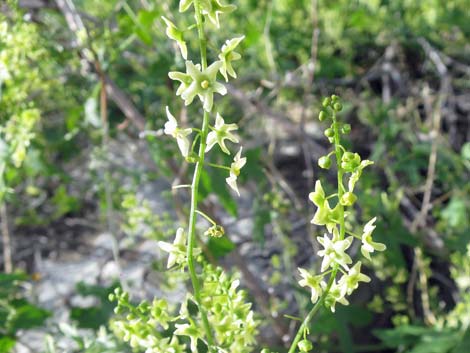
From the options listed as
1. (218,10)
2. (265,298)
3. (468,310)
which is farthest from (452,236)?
(218,10)

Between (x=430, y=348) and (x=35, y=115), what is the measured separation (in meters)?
1.35

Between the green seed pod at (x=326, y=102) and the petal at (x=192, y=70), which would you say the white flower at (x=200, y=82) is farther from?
the green seed pod at (x=326, y=102)

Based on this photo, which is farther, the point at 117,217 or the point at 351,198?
the point at 117,217

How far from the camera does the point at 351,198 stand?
1.03 meters

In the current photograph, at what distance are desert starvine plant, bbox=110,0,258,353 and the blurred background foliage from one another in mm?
A: 446

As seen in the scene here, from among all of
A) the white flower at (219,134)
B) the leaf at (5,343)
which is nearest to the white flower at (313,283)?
the white flower at (219,134)

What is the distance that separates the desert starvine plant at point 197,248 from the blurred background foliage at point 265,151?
446 millimetres

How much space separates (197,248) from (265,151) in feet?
6.72

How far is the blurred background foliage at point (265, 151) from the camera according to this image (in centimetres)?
212

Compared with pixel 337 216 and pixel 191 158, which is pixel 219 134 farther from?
pixel 337 216

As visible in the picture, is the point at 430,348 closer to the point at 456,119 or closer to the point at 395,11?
the point at 456,119

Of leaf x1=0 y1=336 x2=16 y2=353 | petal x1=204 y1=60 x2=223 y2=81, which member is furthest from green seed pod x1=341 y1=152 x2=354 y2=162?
leaf x1=0 y1=336 x2=16 y2=353

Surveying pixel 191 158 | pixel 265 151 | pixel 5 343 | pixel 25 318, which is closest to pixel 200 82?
pixel 191 158

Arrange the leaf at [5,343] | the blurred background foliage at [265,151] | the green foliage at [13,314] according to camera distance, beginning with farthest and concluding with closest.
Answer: the blurred background foliage at [265,151] → the green foliage at [13,314] → the leaf at [5,343]
